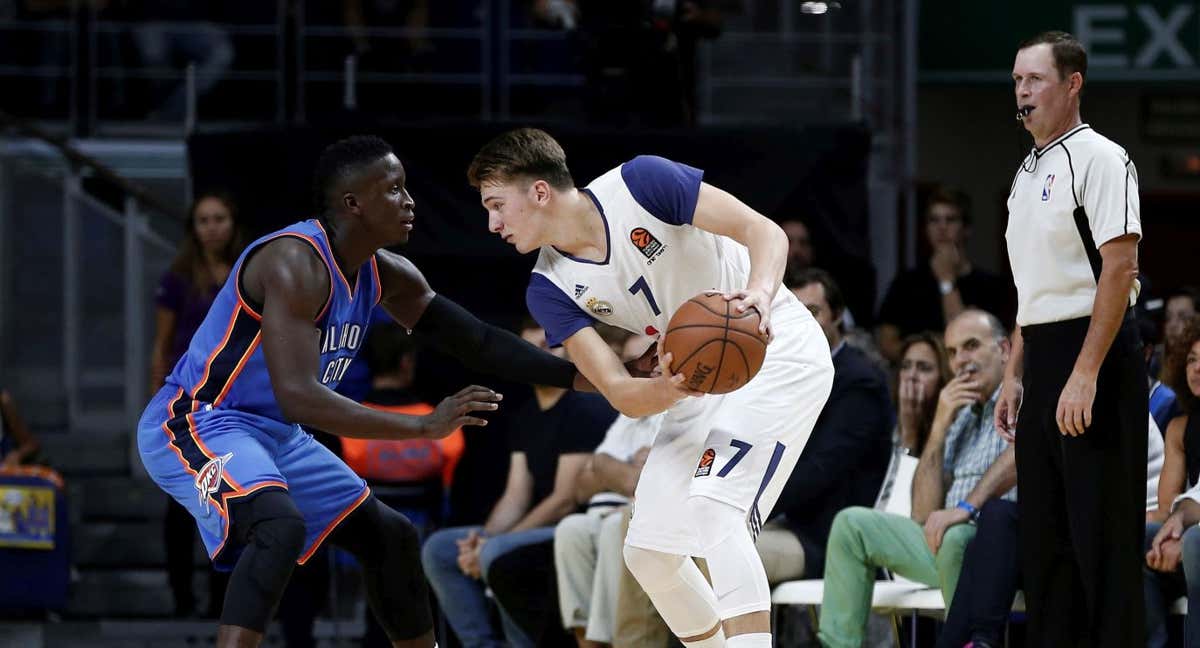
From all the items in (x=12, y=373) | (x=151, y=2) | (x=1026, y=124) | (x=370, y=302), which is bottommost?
(x=12, y=373)

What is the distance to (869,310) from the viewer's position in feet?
28.6

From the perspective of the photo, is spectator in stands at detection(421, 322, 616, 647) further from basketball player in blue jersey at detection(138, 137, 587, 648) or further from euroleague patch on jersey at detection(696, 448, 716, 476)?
euroleague patch on jersey at detection(696, 448, 716, 476)

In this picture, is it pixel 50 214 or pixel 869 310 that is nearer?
pixel 869 310

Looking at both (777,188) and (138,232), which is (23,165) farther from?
(777,188)

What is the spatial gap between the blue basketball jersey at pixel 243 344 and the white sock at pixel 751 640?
1440mm

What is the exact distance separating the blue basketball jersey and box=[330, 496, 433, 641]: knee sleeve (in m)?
0.41

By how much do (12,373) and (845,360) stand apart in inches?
230

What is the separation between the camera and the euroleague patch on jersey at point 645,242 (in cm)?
499

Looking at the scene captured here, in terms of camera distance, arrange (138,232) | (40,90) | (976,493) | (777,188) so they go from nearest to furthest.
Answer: (976,493) → (777,188) → (138,232) → (40,90)

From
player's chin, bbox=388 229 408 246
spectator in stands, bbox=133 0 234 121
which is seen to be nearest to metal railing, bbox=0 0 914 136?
spectator in stands, bbox=133 0 234 121

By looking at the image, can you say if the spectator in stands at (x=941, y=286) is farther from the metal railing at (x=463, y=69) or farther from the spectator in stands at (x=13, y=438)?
the spectator in stands at (x=13, y=438)

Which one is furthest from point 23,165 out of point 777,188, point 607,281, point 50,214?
point 607,281

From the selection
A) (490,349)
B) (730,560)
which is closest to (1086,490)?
(730,560)

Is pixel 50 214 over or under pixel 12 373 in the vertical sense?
over
